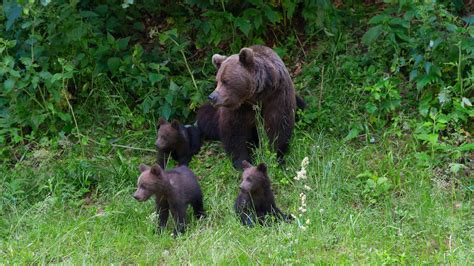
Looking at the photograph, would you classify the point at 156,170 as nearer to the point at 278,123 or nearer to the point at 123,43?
the point at 278,123

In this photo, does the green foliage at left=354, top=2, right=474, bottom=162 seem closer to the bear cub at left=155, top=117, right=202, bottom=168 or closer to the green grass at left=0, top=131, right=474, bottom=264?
the green grass at left=0, top=131, right=474, bottom=264

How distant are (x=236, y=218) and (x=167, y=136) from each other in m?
1.60

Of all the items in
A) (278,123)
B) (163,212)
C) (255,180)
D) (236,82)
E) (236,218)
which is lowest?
(236,218)

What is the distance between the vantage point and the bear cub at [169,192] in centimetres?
663

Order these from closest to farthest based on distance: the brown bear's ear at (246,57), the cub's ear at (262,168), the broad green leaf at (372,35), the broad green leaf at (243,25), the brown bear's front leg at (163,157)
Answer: the cub's ear at (262,168) → the brown bear's ear at (246,57) → the brown bear's front leg at (163,157) → the broad green leaf at (372,35) → the broad green leaf at (243,25)

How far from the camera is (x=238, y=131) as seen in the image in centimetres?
807

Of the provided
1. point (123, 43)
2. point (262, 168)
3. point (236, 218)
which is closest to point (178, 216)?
point (236, 218)

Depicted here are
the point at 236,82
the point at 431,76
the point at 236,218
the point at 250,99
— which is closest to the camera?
the point at 236,218

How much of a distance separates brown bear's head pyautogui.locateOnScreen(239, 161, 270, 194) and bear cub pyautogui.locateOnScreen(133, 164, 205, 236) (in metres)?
0.53

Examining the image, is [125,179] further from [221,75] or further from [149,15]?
[149,15]

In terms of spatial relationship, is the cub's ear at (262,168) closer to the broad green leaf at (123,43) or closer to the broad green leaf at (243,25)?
the broad green leaf at (243,25)

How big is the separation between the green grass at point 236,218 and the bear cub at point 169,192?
131mm

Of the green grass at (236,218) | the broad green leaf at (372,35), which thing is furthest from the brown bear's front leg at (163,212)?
the broad green leaf at (372,35)

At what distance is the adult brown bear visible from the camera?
25.1 feet
